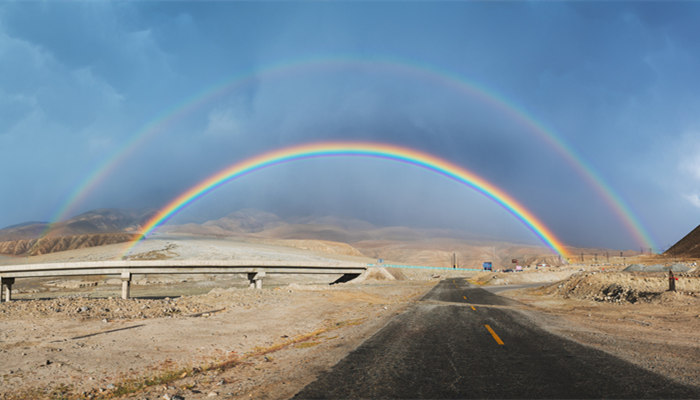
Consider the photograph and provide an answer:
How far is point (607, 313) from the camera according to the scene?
18.8 metres

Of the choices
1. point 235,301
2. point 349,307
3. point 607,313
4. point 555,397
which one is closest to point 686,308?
point 607,313

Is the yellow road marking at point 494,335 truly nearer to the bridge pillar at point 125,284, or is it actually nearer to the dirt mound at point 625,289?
the dirt mound at point 625,289

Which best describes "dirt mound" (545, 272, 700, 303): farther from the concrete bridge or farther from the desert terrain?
the concrete bridge

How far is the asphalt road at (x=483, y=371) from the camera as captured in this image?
619 cm

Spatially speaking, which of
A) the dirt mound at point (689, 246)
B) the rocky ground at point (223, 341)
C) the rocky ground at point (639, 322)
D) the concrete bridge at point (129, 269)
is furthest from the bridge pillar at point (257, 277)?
the dirt mound at point (689, 246)

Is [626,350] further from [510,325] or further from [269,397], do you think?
[269,397]

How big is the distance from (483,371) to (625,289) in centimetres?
2248

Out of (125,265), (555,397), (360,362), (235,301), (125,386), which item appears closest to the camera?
(555,397)

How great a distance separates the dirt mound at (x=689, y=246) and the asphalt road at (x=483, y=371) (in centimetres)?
12141

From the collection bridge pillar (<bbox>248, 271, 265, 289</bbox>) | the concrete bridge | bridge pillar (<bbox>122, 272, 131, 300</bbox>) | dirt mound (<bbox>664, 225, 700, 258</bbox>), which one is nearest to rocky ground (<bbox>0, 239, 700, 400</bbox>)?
bridge pillar (<bbox>122, 272, 131, 300</bbox>)

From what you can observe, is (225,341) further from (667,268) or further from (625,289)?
(667,268)

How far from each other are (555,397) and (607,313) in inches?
628

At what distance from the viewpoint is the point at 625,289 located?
80.6ft

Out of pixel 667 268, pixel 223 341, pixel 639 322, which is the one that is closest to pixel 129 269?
pixel 223 341
